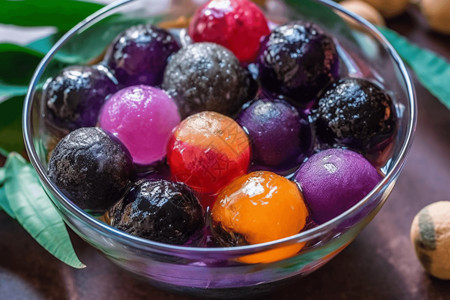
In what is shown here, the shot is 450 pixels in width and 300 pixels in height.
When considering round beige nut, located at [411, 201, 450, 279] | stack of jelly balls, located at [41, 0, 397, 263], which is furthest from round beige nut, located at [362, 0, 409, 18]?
round beige nut, located at [411, 201, 450, 279]

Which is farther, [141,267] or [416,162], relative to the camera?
[416,162]

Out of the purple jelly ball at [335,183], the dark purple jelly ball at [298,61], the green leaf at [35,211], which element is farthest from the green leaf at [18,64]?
the purple jelly ball at [335,183]

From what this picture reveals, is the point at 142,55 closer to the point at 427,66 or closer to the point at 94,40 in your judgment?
the point at 94,40

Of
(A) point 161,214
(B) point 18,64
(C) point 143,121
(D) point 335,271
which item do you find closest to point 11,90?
(B) point 18,64

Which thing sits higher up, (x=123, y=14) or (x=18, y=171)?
(x=123, y=14)

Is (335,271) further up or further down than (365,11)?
further down

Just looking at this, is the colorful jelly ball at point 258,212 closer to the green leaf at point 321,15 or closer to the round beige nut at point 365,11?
the green leaf at point 321,15

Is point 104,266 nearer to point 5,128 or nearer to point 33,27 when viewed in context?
point 5,128

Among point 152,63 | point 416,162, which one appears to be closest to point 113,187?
point 152,63
